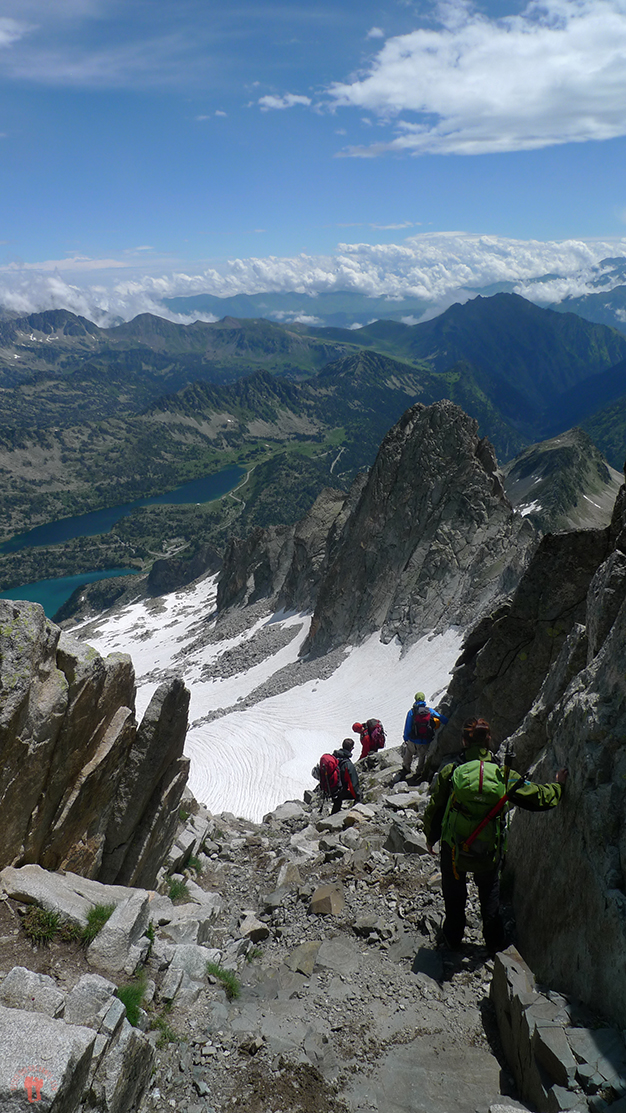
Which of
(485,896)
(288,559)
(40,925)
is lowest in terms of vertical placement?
(288,559)

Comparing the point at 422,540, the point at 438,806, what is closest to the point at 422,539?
the point at 422,540

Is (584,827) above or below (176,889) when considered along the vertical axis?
above

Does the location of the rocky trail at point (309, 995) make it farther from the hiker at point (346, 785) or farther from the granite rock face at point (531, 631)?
the granite rock face at point (531, 631)

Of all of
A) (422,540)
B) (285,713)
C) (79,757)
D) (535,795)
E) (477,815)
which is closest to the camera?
(535,795)

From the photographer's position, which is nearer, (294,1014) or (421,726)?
(294,1014)

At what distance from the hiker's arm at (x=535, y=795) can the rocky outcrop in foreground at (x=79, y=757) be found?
7.82 metres

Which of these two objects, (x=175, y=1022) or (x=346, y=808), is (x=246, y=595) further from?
(x=175, y=1022)

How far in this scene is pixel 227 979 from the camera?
950 cm

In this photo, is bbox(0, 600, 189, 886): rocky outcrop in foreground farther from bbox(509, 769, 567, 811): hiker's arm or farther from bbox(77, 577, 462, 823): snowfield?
bbox(77, 577, 462, 823): snowfield
